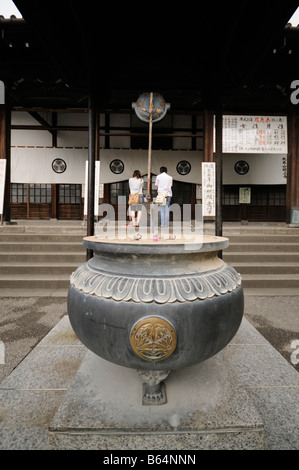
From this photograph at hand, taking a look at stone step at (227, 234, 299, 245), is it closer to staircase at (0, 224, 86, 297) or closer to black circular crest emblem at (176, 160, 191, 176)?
staircase at (0, 224, 86, 297)

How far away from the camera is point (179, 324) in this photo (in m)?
1.36

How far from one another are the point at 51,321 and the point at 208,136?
663 centimetres

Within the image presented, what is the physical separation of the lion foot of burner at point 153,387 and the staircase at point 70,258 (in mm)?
3411

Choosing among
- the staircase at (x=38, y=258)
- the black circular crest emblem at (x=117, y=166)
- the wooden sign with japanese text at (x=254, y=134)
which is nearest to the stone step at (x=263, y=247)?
the wooden sign with japanese text at (x=254, y=134)

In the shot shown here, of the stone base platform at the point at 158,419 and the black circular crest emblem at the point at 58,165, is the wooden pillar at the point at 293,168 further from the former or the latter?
the black circular crest emblem at the point at 58,165

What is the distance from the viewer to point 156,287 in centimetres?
139

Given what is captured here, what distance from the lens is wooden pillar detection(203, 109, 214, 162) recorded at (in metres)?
7.76

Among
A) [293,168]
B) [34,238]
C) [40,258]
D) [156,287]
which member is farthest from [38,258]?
[293,168]

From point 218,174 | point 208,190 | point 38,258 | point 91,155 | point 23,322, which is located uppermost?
point 208,190

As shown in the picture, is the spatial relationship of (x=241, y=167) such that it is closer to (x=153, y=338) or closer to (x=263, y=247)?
(x=263, y=247)

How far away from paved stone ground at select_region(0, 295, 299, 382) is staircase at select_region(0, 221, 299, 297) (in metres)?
0.40

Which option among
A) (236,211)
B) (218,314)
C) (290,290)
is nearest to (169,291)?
(218,314)

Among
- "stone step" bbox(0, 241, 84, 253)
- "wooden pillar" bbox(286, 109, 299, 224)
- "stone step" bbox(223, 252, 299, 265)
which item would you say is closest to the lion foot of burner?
"stone step" bbox(223, 252, 299, 265)

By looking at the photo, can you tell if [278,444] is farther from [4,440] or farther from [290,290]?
[290,290]
